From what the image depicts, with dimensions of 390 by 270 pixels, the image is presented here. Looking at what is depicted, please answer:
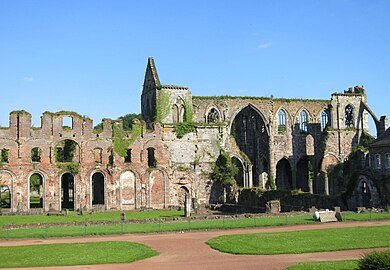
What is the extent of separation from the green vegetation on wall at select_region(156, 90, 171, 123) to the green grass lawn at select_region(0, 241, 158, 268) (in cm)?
3253

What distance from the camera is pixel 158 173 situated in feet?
178

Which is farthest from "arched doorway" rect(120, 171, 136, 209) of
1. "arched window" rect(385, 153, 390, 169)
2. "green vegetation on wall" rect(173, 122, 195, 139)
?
"arched window" rect(385, 153, 390, 169)

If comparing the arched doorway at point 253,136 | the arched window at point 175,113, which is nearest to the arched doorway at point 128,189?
the arched window at point 175,113

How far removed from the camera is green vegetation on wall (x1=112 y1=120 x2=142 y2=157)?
52750mm

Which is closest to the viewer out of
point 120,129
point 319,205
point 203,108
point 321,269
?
point 321,269

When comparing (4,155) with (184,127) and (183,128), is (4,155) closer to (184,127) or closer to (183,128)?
(183,128)

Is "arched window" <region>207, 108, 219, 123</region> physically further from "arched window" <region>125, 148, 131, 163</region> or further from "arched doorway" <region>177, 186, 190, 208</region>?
"arched window" <region>125, 148, 131, 163</region>

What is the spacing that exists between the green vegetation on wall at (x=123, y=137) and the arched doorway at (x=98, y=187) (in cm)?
316

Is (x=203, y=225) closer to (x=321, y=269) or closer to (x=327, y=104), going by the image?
(x=321, y=269)

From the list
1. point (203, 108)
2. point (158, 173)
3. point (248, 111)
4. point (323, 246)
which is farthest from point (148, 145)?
point (323, 246)

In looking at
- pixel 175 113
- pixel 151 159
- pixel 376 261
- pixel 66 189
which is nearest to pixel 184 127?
pixel 175 113

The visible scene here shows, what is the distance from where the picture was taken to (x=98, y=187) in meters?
54.5

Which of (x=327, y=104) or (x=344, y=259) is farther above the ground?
(x=327, y=104)

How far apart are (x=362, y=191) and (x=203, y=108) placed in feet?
74.3
